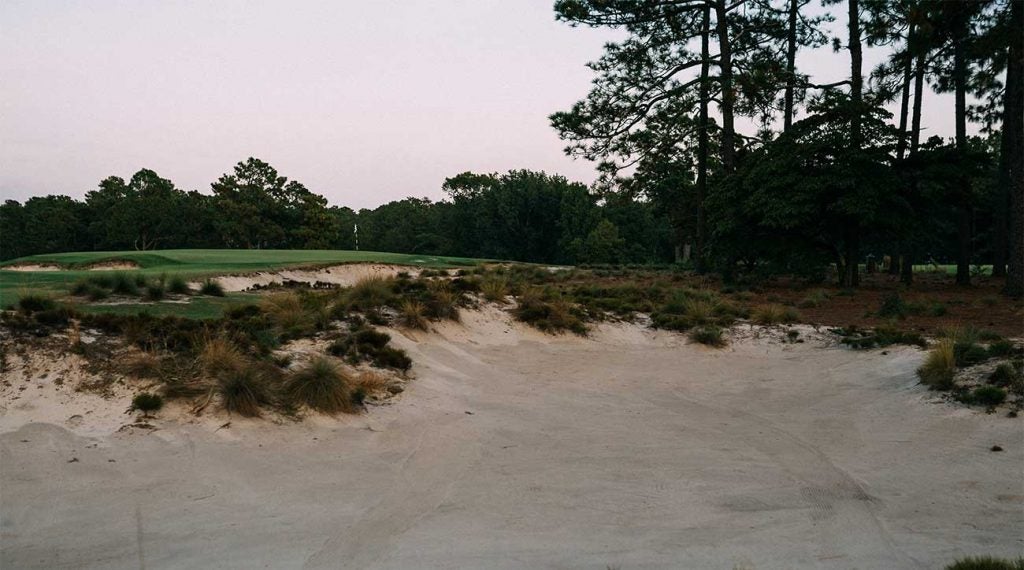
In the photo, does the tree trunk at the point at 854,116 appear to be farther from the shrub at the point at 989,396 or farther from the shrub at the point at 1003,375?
the shrub at the point at 989,396

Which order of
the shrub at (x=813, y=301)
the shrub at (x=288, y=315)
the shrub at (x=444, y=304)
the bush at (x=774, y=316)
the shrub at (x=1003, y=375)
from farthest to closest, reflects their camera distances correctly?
the shrub at (x=813, y=301) < the bush at (x=774, y=316) < the shrub at (x=444, y=304) < the shrub at (x=288, y=315) < the shrub at (x=1003, y=375)

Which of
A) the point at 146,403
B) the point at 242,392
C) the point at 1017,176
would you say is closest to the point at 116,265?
the point at 146,403

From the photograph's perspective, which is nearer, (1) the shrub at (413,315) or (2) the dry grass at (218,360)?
(2) the dry grass at (218,360)

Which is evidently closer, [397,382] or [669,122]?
[397,382]

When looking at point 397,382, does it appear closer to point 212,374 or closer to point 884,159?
point 212,374

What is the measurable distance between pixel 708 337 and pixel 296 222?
2747 inches

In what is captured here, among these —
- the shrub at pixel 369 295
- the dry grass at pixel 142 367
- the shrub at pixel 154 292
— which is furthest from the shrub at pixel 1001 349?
the shrub at pixel 154 292

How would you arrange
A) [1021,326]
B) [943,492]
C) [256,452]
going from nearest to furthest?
[943,492], [256,452], [1021,326]

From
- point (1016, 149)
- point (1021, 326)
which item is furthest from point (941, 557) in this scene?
point (1016, 149)

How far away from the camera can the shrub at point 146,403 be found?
686 cm

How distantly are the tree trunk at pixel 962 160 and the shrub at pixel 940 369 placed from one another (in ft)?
45.2

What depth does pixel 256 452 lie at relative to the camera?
21.6 ft

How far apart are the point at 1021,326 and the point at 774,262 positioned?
9.31 m

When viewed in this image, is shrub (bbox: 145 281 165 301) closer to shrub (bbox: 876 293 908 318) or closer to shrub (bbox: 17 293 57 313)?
shrub (bbox: 17 293 57 313)
